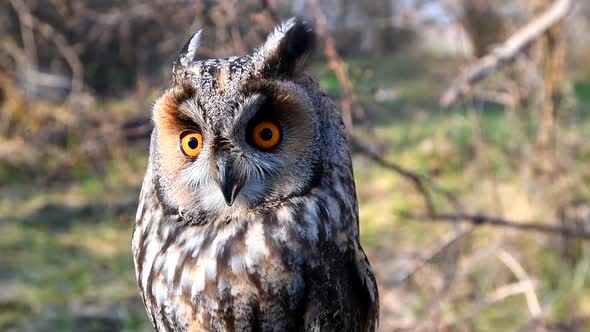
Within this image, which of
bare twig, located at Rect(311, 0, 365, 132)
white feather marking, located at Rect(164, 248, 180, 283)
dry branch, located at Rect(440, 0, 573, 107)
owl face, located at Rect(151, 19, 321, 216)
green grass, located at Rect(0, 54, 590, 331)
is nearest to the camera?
owl face, located at Rect(151, 19, 321, 216)

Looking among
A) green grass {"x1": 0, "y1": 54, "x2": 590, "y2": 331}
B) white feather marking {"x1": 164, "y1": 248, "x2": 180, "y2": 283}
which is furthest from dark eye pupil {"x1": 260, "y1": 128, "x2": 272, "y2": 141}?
green grass {"x1": 0, "y1": 54, "x2": 590, "y2": 331}

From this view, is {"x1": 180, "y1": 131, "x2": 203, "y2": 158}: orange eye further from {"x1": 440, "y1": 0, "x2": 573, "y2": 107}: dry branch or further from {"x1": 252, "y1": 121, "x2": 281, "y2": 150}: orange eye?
{"x1": 440, "y1": 0, "x2": 573, "y2": 107}: dry branch

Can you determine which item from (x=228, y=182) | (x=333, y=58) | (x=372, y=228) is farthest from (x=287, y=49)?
(x=372, y=228)

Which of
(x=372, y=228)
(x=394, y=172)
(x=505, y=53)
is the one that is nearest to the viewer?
(x=505, y=53)

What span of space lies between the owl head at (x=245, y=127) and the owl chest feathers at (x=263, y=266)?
0.18ft

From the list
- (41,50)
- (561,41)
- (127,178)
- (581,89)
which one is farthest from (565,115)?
(581,89)

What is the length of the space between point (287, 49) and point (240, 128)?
22cm

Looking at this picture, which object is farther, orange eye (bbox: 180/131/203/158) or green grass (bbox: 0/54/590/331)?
green grass (bbox: 0/54/590/331)

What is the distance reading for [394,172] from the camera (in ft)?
12.6

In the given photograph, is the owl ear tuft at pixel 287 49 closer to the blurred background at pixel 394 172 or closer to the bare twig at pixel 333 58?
the blurred background at pixel 394 172

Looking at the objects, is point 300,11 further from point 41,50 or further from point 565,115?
→ point 41,50

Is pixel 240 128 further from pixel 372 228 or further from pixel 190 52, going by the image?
pixel 372 228

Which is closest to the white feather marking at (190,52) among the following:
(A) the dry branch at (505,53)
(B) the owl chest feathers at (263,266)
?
(B) the owl chest feathers at (263,266)

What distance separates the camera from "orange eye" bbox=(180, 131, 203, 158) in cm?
136
